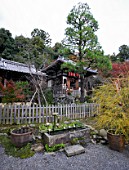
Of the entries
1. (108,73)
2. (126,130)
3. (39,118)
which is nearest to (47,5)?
(39,118)

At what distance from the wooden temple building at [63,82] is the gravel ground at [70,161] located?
27.8 feet

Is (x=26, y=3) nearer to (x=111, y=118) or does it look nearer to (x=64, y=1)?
(x=64, y=1)

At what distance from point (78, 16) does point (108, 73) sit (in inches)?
365

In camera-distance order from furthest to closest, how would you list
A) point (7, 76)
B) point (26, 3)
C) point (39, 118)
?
point (7, 76)
point (26, 3)
point (39, 118)

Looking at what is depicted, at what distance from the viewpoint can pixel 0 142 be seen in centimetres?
348

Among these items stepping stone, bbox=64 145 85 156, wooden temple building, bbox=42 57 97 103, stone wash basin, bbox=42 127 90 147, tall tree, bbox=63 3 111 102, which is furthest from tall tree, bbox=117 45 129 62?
stepping stone, bbox=64 145 85 156

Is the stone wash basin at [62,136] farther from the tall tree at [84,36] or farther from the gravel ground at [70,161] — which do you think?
the tall tree at [84,36]

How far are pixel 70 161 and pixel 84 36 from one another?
7.82 meters

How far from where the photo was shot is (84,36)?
7930mm

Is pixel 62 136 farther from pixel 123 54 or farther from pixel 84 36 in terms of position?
pixel 123 54

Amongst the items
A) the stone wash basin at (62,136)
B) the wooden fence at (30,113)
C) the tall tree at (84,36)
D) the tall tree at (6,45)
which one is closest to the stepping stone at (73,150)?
the stone wash basin at (62,136)

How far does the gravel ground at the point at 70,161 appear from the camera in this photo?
2379mm

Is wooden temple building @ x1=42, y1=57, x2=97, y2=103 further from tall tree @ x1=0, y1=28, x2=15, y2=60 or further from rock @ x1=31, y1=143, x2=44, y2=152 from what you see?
tall tree @ x1=0, y1=28, x2=15, y2=60

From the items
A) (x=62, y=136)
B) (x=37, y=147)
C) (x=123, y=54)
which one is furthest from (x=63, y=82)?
(x=123, y=54)
